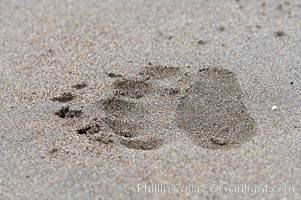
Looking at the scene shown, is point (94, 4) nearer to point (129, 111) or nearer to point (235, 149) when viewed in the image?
point (129, 111)

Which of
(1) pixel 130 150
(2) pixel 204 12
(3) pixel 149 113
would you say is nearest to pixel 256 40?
(2) pixel 204 12

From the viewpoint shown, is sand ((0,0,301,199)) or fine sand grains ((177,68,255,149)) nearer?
sand ((0,0,301,199))

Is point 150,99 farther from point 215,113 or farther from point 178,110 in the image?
point 215,113

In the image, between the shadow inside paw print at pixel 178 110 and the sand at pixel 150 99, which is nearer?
the sand at pixel 150 99

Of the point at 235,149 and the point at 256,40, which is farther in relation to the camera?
the point at 256,40

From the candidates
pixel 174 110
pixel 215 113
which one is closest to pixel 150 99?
pixel 174 110

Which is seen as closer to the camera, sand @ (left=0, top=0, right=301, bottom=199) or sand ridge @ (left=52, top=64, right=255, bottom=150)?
sand @ (left=0, top=0, right=301, bottom=199)

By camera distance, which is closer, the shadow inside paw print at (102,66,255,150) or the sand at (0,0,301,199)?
the sand at (0,0,301,199)

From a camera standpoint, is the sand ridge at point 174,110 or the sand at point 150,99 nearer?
the sand at point 150,99
